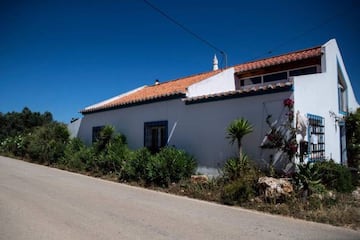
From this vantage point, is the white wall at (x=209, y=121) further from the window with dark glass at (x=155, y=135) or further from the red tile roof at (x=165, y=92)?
the red tile roof at (x=165, y=92)

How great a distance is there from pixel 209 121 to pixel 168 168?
8.54 feet

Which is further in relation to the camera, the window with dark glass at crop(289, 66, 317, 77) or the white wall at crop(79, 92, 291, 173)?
the window with dark glass at crop(289, 66, 317, 77)

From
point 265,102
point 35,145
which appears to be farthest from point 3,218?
point 35,145

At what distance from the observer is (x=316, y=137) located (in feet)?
34.4

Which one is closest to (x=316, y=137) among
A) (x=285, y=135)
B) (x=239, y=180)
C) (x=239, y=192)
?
(x=285, y=135)

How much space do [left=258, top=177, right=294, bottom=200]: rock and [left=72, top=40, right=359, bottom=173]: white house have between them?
4.73 feet

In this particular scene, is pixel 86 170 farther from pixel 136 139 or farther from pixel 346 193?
pixel 346 193

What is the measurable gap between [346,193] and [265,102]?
3.99m

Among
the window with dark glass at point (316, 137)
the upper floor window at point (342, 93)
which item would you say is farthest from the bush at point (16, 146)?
the upper floor window at point (342, 93)

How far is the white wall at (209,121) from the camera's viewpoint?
393 inches

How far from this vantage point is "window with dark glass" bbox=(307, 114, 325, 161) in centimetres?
1023

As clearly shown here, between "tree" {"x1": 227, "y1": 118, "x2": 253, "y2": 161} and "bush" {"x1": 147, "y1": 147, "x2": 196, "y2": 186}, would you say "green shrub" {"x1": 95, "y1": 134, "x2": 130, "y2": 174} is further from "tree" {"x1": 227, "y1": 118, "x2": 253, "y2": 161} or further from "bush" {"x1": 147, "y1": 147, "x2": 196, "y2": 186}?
"tree" {"x1": 227, "y1": 118, "x2": 253, "y2": 161}

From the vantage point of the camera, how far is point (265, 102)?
989cm

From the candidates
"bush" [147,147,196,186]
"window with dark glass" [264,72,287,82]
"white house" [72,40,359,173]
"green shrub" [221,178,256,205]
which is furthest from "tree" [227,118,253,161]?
"window with dark glass" [264,72,287,82]
